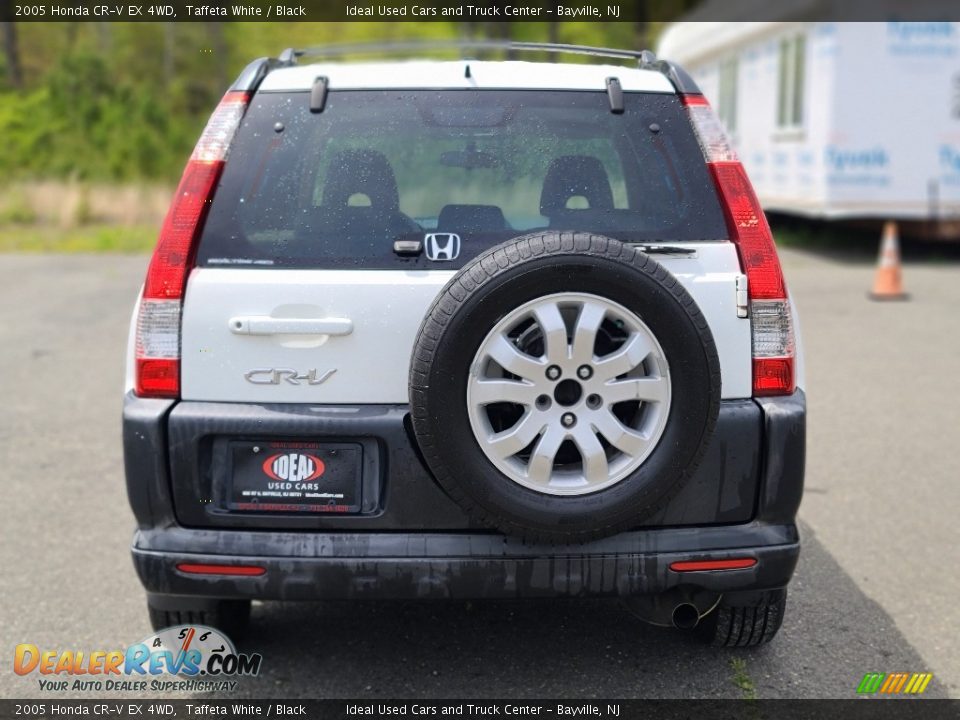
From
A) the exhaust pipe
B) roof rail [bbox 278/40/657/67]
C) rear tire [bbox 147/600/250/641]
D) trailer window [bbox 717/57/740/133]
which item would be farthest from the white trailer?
rear tire [bbox 147/600/250/641]

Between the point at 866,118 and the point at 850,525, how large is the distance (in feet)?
35.0

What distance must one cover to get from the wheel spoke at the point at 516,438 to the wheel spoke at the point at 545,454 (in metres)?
0.03

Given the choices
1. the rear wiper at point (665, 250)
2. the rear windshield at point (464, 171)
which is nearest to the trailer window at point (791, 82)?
the rear windshield at point (464, 171)

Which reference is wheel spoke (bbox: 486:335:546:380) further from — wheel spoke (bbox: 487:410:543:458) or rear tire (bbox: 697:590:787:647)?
rear tire (bbox: 697:590:787:647)

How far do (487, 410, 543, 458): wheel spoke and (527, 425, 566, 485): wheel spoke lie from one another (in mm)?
28

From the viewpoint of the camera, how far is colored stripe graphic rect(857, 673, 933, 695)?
11.6 feet

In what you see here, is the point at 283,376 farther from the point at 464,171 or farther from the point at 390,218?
the point at 464,171

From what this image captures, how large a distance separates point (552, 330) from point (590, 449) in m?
0.33

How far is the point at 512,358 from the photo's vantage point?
9.71ft

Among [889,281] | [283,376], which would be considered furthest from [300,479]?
[889,281]

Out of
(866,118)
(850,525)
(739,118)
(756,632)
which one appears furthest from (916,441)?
(739,118)

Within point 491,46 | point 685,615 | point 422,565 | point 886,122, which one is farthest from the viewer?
point 886,122

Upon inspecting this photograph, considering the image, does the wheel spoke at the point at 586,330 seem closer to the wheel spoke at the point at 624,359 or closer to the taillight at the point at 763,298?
the wheel spoke at the point at 624,359

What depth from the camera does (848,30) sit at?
47.5 ft
